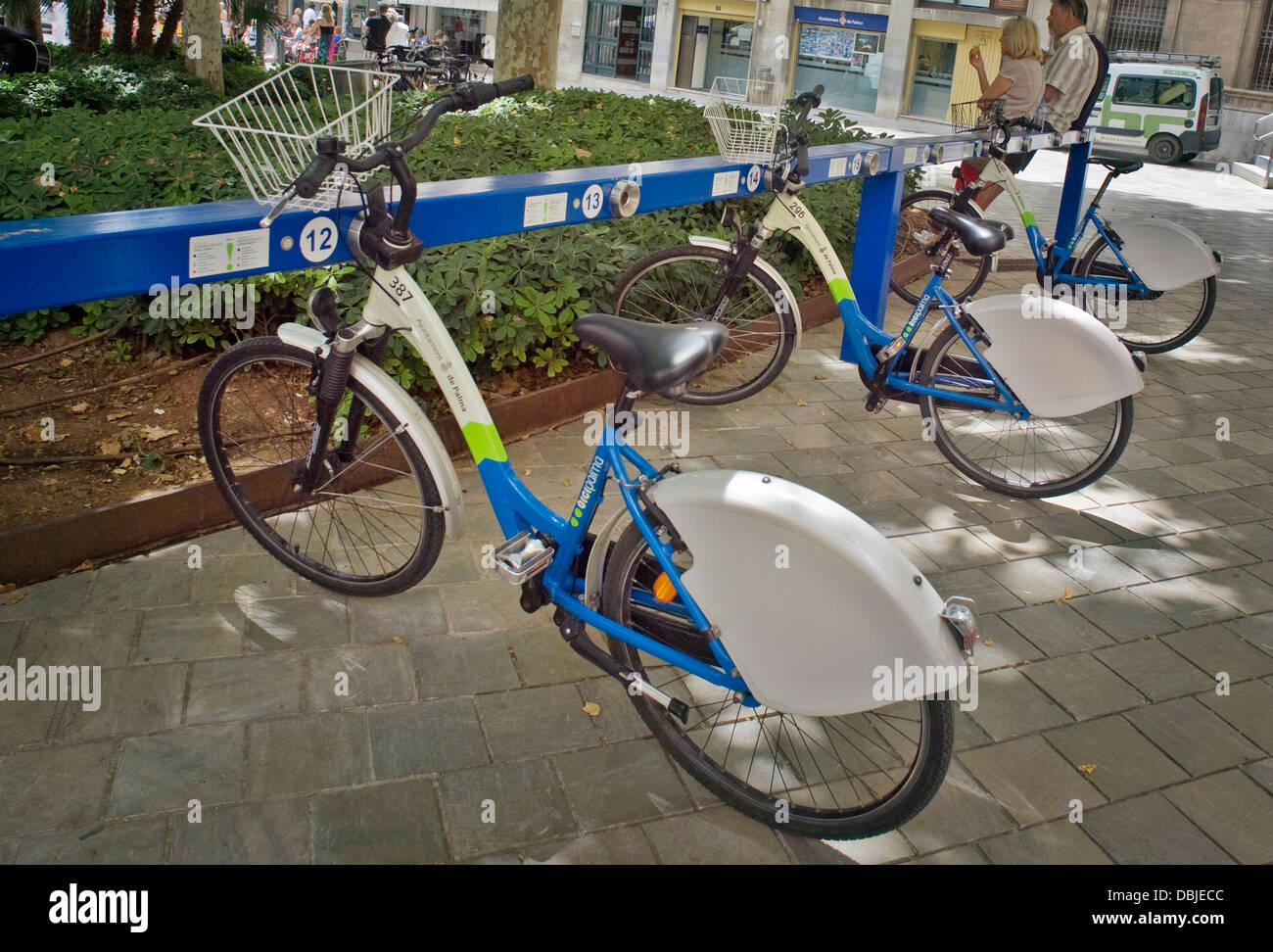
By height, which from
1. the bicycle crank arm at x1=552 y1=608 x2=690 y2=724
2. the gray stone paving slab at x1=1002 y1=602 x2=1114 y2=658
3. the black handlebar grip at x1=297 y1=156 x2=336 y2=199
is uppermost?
the black handlebar grip at x1=297 y1=156 x2=336 y2=199

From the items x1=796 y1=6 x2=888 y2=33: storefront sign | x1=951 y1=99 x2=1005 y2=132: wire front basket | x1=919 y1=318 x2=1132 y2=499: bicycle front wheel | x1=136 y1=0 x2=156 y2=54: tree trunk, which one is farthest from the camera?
x1=796 y1=6 x2=888 y2=33: storefront sign

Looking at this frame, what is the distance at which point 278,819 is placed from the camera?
8.42 feet

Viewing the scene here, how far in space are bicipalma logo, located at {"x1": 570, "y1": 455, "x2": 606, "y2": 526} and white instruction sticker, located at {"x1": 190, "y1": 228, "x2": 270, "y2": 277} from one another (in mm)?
1043

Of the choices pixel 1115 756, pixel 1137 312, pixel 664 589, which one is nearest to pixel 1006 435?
pixel 1115 756

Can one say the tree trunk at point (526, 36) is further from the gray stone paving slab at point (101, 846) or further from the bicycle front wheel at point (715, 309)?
the gray stone paving slab at point (101, 846)

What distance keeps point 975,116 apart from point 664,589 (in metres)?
5.93

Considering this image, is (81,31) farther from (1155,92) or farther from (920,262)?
(1155,92)

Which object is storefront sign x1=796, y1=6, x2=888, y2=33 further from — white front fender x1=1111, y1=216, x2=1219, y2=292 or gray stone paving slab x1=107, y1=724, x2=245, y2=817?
gray stone paving slab x1=107, y1=724, x2=245, y2=817

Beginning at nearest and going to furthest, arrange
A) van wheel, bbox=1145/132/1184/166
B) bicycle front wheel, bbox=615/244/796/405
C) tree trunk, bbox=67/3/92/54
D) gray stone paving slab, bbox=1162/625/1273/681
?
gray stone paving slab, bbox=1162/625/1273/681
bicycle front wheel, bbox=615/244/796/405
tree trunk, bbox=67/3/92/54
van wheel, bbox=1145/132/1184/166

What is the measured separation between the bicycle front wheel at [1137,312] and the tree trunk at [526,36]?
202 inches

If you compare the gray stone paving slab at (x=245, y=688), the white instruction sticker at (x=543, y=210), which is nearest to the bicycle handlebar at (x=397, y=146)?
the white instruction sticker at (x=543, y=210)

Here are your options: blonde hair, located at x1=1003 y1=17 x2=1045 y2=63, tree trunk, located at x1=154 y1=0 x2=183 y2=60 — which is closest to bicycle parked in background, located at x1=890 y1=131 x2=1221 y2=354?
blonde hair, located at x1=1003 y1=17 x2=1045 y2=63

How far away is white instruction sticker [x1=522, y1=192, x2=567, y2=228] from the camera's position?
3.52 metres

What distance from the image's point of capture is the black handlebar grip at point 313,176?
241 cm
